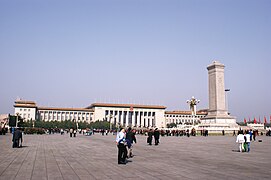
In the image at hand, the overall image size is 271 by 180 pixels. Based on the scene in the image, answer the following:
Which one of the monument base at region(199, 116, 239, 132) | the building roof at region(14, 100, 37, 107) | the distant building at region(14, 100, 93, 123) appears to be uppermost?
the building roof at region(14, 100, 37, 107)

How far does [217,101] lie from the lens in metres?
58.3

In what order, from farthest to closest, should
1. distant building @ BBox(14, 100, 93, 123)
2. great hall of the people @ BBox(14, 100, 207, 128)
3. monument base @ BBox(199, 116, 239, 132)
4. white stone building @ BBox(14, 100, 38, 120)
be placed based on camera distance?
great hall of the people @ BBox(14, 100, 207, 128), distant building @ BBox(14, 100, 93, 123), white stone building @ BBox(14, 100, 38, 120), monument base @ BBox(199, 116, 239, 132)

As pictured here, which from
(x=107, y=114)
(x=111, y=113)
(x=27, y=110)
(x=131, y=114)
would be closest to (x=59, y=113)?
(x=27, y=110)

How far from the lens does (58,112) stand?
13962 cm

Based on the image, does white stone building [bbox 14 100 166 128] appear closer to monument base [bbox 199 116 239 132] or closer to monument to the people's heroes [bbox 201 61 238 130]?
monument to the people's heroes [bbox 201 61 238 130]

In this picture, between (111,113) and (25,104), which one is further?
(111,113)

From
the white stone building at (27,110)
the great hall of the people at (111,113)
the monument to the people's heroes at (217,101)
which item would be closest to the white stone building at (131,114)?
the great hall of the people at (111,113)

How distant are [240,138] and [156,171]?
34.1 feet

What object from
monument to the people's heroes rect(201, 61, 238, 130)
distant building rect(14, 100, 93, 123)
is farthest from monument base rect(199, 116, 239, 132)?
distant building rect(14, 100, 93, 123)

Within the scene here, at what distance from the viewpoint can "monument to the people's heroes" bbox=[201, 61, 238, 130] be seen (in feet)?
188

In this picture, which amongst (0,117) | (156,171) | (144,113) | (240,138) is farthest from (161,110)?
(156,171)

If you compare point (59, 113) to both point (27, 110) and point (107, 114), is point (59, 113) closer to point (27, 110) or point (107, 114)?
point (27, 110)

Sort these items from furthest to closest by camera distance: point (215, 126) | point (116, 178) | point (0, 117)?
point (0, 117), point (215, 126), point (116, 178)

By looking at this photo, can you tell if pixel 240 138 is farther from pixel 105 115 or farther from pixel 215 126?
pixel 105 115
